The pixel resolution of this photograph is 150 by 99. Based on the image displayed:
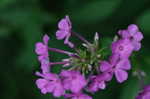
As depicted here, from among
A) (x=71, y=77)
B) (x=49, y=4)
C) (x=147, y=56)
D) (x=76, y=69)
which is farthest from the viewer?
(x=49, y=4)

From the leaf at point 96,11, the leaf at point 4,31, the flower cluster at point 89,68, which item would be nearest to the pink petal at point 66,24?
the flower cluster at point 89,68

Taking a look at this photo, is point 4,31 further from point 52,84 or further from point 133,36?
point 133,36

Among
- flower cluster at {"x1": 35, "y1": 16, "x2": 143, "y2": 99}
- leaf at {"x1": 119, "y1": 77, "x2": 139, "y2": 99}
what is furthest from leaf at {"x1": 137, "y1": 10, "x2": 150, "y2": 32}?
flower cluster at {"x1": 35, "y1": 16, "x2": 143, "y2": 99}

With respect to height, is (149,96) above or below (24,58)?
below

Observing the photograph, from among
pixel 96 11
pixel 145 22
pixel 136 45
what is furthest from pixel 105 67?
pixel 96 11

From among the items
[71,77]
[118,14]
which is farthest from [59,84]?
[118,14]

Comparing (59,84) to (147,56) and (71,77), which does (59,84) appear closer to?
(71,77)

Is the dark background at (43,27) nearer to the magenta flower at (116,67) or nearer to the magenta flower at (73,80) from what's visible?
the magenta flower at (116,67)
